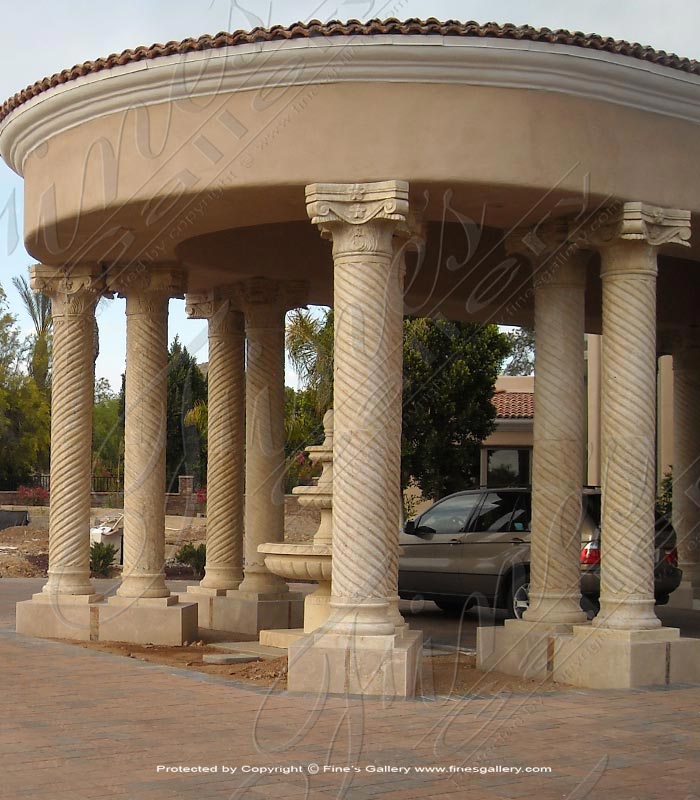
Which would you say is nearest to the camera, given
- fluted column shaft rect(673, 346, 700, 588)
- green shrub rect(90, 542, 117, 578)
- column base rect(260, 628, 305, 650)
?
column base rect(260, 628, 305, 650)

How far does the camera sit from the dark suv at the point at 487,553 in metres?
14.4

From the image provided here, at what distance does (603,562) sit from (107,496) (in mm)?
35798

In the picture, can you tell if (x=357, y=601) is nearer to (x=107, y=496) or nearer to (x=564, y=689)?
(x=564, y=689)

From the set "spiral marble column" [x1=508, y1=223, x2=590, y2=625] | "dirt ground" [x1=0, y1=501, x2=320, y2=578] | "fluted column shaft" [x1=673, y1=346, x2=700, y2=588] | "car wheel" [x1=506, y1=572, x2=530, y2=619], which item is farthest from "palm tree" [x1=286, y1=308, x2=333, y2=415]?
"spiral marble column" [x1=508, y1=223, x2=590, y2=625]

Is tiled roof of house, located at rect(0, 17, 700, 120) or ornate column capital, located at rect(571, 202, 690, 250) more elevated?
tiled roof of house, located at rect(0, 17, 700, 120)

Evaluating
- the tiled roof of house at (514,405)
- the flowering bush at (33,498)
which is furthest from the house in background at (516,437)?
the flowering bush at (33,498)

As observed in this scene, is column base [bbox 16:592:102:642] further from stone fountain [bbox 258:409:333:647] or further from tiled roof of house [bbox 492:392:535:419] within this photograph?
tiled roof of house [bbox 492:392:535:419]

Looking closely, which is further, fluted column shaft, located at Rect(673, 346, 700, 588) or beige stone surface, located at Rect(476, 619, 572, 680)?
fluted column shaft, located at Rect(673, 346, 700, 588)

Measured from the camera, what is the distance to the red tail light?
45.5 feet

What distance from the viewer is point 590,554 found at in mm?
13922

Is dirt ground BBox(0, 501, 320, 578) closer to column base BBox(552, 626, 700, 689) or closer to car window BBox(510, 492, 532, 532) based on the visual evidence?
car window BBox(510, 492, 532, 532)

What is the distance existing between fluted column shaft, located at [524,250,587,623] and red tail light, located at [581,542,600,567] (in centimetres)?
245

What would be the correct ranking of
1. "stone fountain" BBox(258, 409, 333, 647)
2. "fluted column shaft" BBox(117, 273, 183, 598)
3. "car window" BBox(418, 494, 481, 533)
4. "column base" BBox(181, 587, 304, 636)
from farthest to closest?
1. "car window" BBox(418, 494, 481, 533)
2. "column base" BBox(181, 587, 304, 636)
3. "fluted column shaft" BBox(117, 273, 183, 598)
4. "stone fountain" BBox(258, 409, 333, 647)

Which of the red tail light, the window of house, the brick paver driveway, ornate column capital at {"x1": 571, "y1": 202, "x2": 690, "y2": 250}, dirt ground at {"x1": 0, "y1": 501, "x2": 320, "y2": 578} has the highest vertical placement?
ornate column capital at {"x1": 571, "y1": 202, "x2": 690, "y2": 250}
